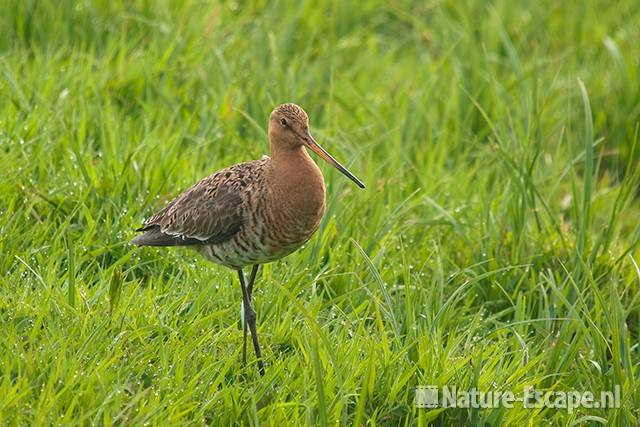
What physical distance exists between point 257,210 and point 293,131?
409mm

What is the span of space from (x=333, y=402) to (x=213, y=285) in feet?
3.91

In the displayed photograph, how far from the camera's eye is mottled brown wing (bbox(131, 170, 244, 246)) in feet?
16.7

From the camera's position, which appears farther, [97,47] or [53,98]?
[97,47]

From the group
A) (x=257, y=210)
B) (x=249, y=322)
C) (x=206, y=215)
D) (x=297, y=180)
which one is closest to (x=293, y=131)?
(x=297, y=180)

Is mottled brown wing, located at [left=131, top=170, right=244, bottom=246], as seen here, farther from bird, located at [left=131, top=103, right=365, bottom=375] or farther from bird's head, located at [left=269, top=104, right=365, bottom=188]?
bird's head, located at [left=269, top=104, right=365, bottom=188]

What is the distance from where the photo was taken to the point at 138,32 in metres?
7.73

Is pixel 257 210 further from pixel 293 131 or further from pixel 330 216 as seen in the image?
pixel 330 216

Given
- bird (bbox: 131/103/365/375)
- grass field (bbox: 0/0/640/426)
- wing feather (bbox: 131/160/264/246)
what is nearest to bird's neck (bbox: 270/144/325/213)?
bird (bbox: 131/103/365/375)

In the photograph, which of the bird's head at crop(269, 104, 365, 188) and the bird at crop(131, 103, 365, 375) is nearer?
the bird at crop(131, 103, 365, 375)

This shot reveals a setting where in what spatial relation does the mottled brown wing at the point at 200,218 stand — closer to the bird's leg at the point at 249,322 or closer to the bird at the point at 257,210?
the bird at the point at 257,210

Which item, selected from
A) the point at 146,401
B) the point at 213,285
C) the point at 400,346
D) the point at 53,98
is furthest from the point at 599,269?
the point at 53,98

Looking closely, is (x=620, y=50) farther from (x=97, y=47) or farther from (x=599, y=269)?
(x=97, y=47)

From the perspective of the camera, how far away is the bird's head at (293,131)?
5062mm

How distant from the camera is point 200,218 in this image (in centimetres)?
515
